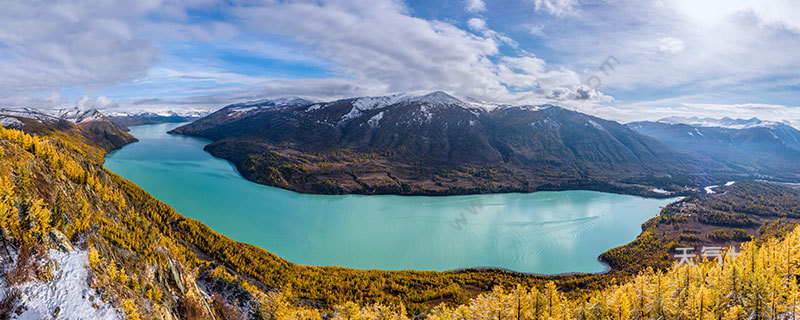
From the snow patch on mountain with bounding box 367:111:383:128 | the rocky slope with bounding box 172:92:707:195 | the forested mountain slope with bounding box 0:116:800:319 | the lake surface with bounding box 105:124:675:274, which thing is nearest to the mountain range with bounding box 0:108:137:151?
the lake surface with bounding box 105:124:675:274

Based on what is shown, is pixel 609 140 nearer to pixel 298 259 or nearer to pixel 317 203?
pixel 317 203

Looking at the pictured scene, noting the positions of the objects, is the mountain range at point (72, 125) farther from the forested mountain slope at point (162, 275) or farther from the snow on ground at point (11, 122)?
the forested mountain slope at point (162, 275)

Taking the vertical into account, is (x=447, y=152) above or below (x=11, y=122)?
above

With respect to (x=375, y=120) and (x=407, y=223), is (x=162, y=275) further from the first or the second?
(x=375, y=120)

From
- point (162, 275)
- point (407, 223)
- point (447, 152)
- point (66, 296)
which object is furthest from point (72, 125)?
point (66, 296)

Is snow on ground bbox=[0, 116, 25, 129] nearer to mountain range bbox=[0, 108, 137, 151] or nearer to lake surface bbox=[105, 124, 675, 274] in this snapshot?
mountain range bbox=[0, 108, 137, 151]

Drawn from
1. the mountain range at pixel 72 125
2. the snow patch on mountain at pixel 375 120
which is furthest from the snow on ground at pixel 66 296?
the snow patch on mountain at pixel 375 120

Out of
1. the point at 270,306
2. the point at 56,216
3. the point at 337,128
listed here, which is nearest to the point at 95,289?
the point at 56,216
